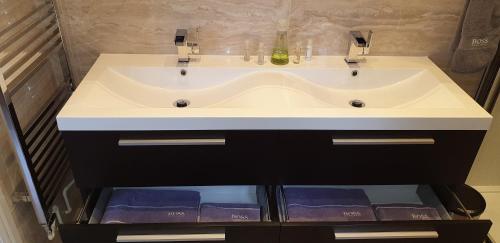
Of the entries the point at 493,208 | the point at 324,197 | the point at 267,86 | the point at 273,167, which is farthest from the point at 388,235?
the point at 493,208

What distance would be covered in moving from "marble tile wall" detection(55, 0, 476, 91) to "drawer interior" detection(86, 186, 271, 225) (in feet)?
1.60

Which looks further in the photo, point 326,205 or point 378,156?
point 326,205

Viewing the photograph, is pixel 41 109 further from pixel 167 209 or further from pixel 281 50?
pixel 281 50

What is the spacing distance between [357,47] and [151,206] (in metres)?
0.88

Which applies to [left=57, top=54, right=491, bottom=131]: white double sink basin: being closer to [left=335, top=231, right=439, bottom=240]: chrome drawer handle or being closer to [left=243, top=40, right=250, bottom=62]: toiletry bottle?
[left=243, top=40, right=250, bottom=62]: toiletry bottle

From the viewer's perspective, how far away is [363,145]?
112 centimetres

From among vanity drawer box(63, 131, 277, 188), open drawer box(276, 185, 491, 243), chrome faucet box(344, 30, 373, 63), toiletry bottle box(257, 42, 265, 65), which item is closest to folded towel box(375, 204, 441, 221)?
open drawer box(276, 185, 491, 243)

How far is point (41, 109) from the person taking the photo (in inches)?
50.5

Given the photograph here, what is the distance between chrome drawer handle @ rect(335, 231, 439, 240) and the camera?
3.69 feet

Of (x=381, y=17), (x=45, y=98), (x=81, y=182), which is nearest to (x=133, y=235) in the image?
(x=81, y=182)

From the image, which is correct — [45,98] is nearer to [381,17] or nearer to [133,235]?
[133,235]

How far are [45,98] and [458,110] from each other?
1296 mm

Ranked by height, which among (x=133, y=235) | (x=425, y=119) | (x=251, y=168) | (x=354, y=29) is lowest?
(x=133, y=235)

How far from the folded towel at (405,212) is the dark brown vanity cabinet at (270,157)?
155 millimetres
